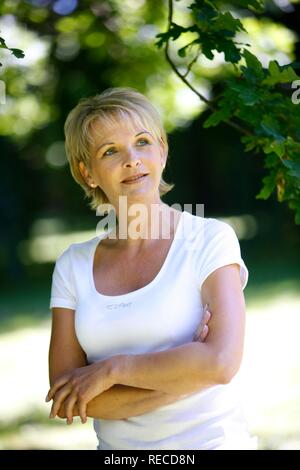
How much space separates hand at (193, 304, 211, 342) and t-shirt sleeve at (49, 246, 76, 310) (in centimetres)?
54

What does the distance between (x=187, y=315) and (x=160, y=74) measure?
714 centimetres

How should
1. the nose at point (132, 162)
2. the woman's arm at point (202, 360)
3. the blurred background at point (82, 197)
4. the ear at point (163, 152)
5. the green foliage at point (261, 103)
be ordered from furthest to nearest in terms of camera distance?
the blurred background at point (82, 197) → the green foliage at point (261, 103) → the ear at point (163, 152) → the nose at point (132, 162) → the woman's arm at point (202, 360)

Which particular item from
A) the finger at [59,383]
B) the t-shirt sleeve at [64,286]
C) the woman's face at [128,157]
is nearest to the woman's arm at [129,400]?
the finger at [59,383]

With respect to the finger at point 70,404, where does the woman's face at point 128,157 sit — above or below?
above

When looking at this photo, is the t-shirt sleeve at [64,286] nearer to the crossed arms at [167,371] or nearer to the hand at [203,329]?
the crossed arms at [167,371]

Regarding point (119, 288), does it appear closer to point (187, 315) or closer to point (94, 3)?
point (187, 315)

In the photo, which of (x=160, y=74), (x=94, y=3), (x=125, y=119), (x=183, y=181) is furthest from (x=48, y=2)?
(x=183, y=181)

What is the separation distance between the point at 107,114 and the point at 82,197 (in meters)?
10.2

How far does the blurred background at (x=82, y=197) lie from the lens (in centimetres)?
663

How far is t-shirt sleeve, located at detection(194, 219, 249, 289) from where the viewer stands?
277 cm

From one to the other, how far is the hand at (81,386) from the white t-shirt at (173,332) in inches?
4.6

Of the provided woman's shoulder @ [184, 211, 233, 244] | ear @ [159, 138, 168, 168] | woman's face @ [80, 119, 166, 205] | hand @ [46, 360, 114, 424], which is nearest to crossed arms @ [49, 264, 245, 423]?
hand @ [46, 360, 114, 424]

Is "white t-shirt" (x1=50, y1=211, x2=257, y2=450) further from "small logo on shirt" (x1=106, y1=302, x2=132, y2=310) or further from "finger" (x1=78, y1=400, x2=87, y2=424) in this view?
"finger" (x1=78, y1=400, x2=87, y2=424)

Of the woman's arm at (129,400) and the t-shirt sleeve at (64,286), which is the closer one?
the woman's arm at (129,400)
